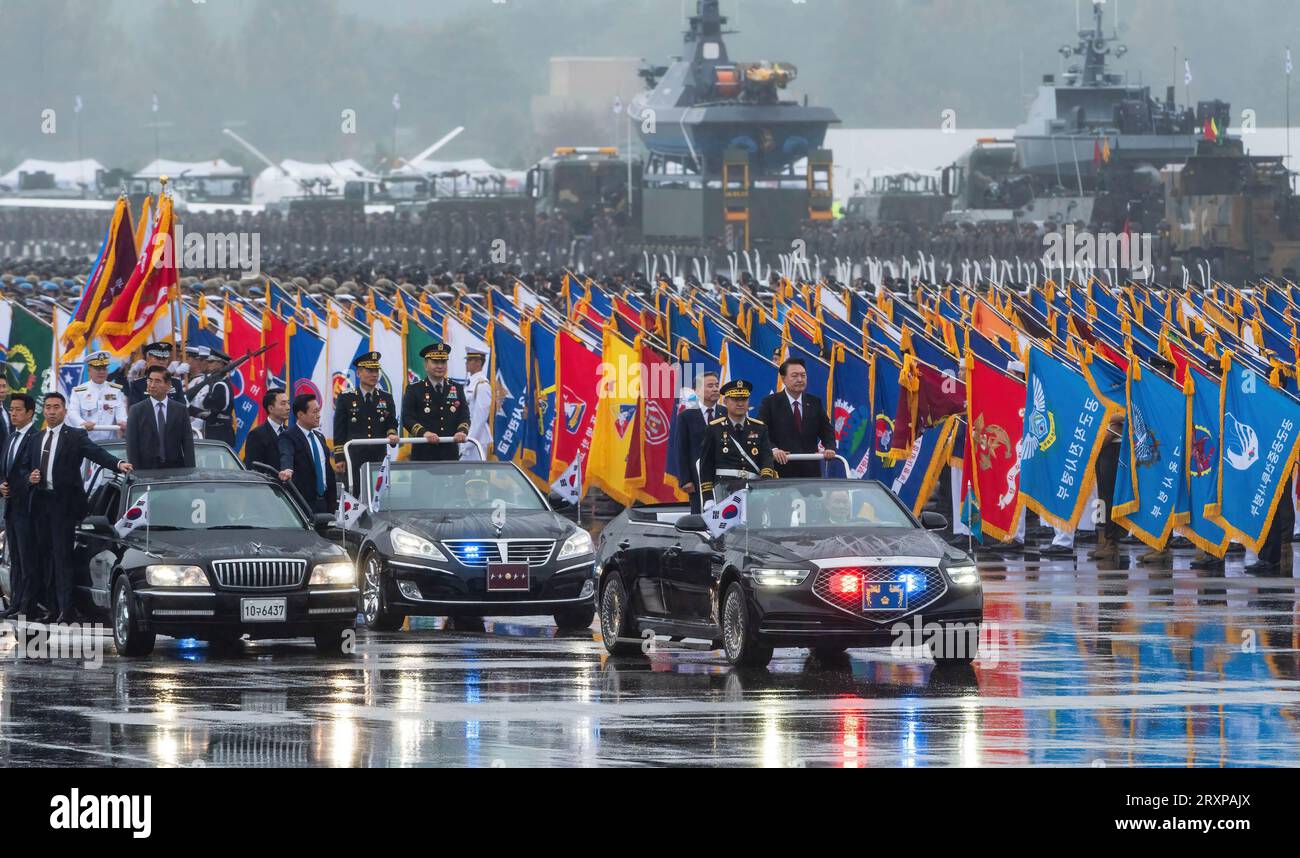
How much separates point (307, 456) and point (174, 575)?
3434 millimetres

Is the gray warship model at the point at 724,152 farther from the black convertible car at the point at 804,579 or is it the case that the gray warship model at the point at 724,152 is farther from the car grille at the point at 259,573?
the car grille at the point at 259,573

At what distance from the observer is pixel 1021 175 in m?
100

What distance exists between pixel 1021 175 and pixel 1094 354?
78521 millimetres

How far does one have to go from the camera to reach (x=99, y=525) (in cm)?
1667

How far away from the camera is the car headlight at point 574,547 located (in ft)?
58.6

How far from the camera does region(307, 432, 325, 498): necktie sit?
761 inches

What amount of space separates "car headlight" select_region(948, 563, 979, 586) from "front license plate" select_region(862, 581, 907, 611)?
29cm

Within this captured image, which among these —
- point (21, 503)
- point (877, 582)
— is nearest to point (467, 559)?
point (21, 503)

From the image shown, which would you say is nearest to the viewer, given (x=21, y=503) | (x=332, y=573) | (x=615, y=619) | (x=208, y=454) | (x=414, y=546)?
(x=332, y=573)

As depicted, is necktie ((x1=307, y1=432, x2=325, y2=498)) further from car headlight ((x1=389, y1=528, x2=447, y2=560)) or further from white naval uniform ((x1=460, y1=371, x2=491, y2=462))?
white naval uniform ((x1=460, y1=371, x2=491, y2=462))

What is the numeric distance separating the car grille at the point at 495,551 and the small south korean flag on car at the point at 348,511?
1.14m

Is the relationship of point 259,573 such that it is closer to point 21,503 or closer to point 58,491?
point 58,491
